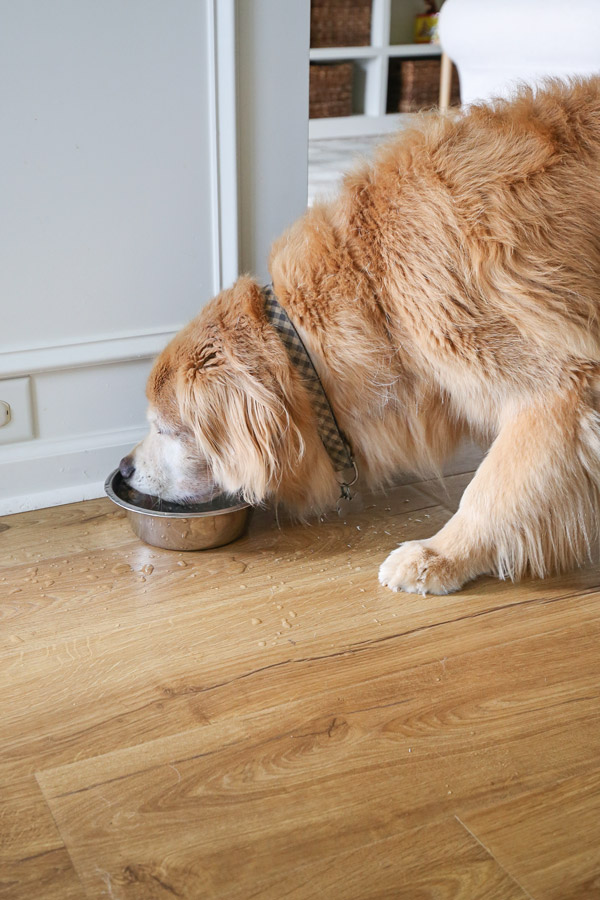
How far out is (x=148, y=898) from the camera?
100 centimetres

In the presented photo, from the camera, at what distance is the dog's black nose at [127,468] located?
1.84 metres

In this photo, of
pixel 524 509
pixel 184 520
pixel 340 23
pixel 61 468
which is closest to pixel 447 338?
pixel 524 509

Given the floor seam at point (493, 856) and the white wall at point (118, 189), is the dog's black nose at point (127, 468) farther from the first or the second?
the floor seam at point (493, 856)

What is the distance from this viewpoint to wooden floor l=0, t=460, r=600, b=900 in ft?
3.42

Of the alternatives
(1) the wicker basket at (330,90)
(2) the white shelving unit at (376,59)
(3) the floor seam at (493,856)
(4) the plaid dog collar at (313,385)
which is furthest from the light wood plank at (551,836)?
(1) the wicker basket at (330,90)

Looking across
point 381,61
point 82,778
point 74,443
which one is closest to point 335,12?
point 381,61

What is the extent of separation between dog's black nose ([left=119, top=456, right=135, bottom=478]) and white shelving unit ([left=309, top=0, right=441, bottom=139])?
4592 mm

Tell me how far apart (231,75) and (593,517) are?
4.02 ft

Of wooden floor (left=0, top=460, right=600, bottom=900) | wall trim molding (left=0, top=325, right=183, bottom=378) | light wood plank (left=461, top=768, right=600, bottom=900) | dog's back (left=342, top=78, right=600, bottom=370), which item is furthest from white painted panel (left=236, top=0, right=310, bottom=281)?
light wood plank (left=461, top=768, right=600, bottom=900)

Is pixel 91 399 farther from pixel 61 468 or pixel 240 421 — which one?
pixel 240 421

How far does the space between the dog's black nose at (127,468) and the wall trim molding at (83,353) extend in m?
0.26

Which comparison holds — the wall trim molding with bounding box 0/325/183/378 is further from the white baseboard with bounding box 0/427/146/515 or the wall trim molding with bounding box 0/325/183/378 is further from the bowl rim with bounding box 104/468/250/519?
the bowl rim with bounding box 104/468/250/519

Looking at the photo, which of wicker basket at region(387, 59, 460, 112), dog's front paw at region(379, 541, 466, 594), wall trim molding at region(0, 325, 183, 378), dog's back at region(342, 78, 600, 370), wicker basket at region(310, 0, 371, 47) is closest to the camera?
dog's back at region(342, 78, 600, 370)

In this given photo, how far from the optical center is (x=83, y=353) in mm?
1935
